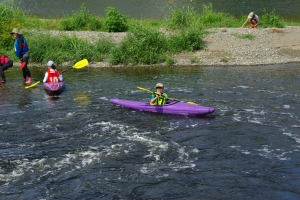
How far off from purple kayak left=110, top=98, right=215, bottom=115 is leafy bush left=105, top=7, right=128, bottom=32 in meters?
10.4

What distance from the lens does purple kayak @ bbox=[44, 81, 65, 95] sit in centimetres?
1588

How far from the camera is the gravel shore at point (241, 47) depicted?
2080cm

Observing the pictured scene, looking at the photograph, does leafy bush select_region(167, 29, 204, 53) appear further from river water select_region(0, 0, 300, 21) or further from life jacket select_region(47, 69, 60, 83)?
river water select_region(0, 0, 300, 21)

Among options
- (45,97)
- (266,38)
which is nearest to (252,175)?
(45,97)

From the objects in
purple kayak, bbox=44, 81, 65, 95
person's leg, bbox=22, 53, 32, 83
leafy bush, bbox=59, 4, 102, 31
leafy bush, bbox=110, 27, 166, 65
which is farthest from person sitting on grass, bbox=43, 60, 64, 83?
leafy bush, bbox=59, 4, 102, 31

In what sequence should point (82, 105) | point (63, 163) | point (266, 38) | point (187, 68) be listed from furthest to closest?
point (266, 38), point (187, 68), point (82, 105), point (63, 163)

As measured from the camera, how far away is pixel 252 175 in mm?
9578

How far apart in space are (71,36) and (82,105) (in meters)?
9.11

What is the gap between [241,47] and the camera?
22188mm

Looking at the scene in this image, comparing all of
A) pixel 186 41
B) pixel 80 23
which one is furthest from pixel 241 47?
pixel 80 23

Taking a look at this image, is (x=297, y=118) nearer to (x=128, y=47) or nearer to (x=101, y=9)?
(x=128, y=47)

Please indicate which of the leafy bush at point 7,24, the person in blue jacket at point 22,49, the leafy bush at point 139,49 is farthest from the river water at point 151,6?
the person in blue jacket at point 22,49

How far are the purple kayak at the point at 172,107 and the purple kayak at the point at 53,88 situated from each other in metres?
2.56

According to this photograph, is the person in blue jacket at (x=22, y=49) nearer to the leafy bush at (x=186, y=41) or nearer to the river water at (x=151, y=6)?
the leafy bush at (x=186, y=41)
